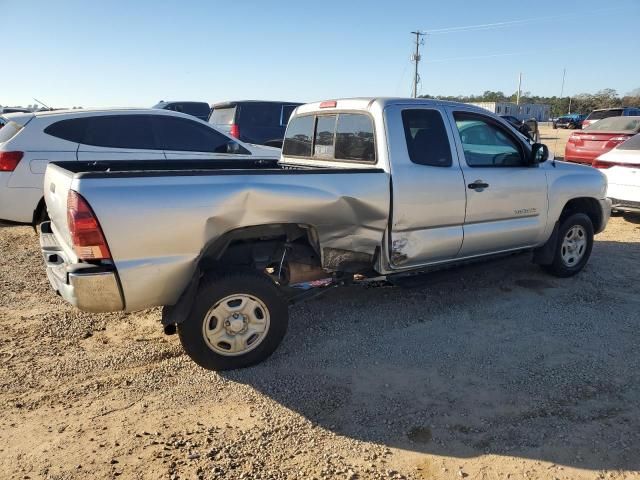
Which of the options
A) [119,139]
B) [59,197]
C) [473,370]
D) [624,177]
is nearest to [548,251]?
[473,370]

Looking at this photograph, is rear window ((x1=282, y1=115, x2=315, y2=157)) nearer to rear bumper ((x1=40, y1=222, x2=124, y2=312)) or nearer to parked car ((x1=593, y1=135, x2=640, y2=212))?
rear bumper ((x1=40, y1=222, x2=124, y2=312))

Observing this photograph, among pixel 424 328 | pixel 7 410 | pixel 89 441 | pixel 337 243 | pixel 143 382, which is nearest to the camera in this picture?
pixel 89 441

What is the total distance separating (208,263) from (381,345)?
1555 millimetres

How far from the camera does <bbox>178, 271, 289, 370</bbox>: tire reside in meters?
3.47

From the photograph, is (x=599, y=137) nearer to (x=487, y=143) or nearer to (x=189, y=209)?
(x=487, y=143)

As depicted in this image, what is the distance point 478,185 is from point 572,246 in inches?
75.6

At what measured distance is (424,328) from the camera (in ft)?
14.5

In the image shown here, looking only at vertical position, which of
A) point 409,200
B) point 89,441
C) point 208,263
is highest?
point 409,200

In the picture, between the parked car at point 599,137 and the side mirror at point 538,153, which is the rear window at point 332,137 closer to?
the side mirror at point 538,153

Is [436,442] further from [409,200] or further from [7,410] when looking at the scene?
[7,410]

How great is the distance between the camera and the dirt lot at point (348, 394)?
274cm

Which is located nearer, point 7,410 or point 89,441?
point 89,441

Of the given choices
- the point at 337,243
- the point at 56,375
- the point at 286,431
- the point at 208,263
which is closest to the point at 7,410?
the point at 56,375

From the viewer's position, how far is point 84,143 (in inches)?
262
